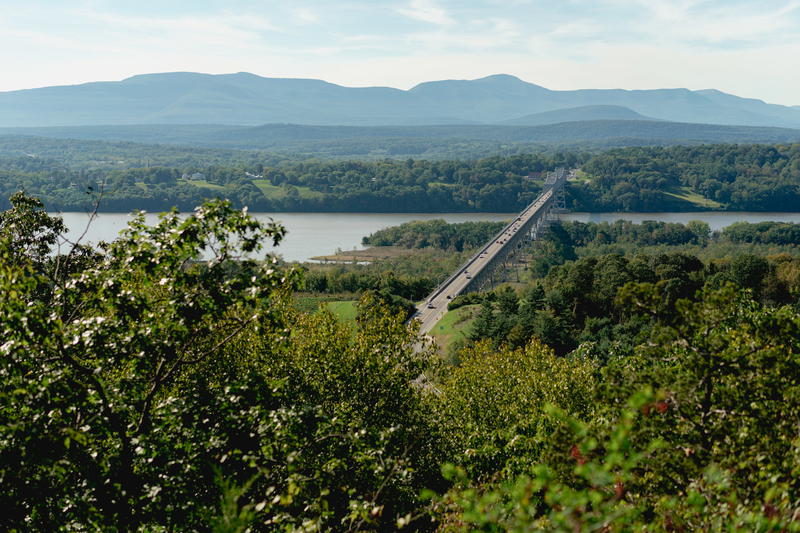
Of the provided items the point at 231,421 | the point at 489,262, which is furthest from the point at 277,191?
the point at 231,421

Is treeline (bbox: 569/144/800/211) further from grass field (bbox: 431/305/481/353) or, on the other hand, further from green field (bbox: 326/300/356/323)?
grass field (bbox: 431/305/481/353)

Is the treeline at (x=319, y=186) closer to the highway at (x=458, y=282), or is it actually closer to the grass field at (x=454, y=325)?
the highway at (x=458, y=282)

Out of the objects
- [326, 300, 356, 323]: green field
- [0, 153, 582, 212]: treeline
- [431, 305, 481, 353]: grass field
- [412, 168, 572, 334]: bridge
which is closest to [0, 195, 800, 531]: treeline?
[412, 168, 572, 334]: bridge

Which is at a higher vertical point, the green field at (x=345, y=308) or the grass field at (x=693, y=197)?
the grass field at (x=693, y=197)

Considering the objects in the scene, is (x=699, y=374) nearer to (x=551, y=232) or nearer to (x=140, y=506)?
(x=140, y=506)

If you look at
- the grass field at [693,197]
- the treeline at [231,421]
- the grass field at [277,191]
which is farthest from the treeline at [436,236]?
the treeline at [231,421]

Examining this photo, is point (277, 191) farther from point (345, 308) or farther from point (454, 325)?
point (454, 325)
